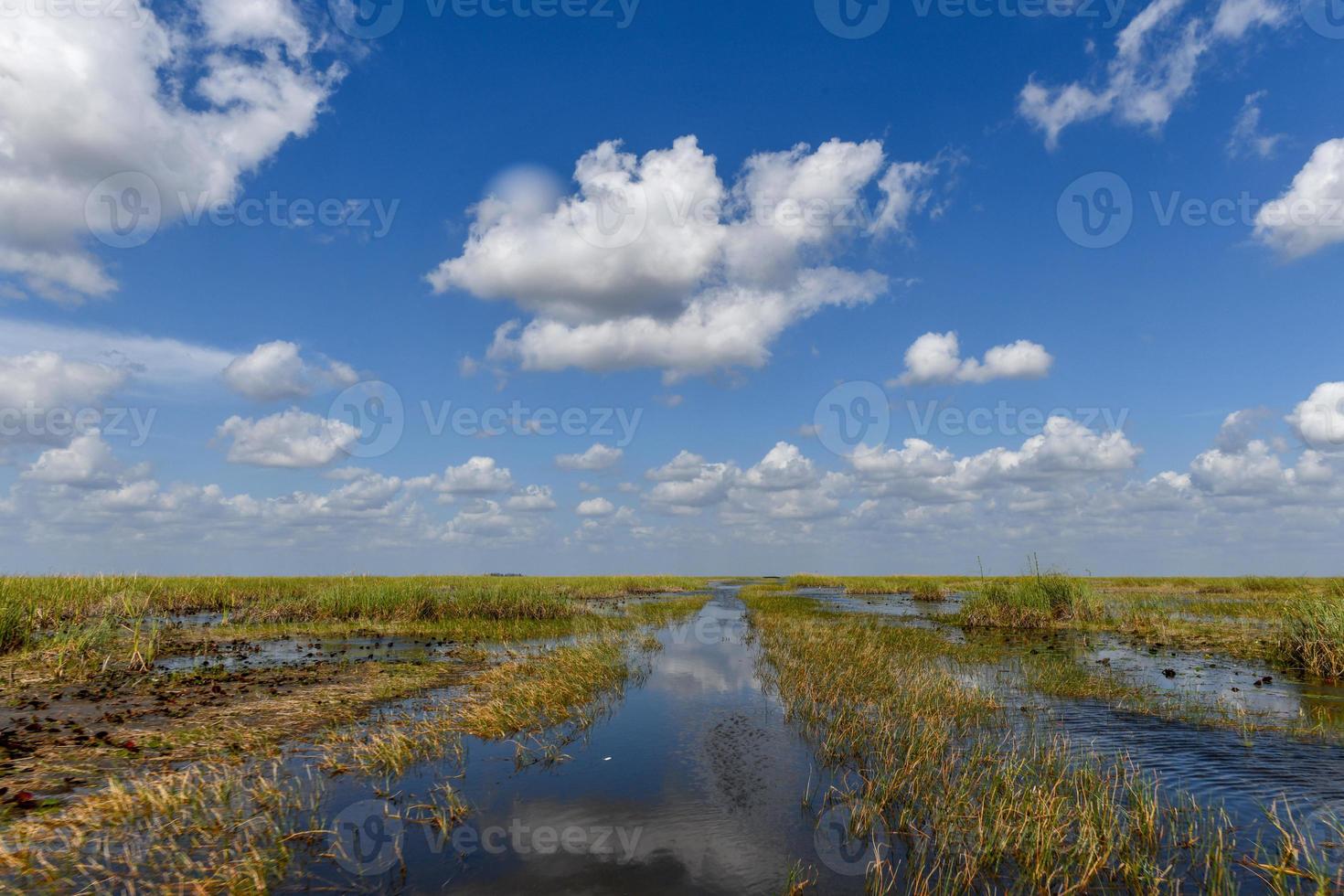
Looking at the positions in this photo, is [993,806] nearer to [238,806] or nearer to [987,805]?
[987,805]

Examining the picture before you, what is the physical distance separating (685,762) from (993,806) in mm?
5826

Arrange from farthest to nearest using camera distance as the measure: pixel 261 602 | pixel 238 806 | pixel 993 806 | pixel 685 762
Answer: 1. pixel 261 602
2. pixel 685 762
3. pixel 238 806
4. pixel 993 806

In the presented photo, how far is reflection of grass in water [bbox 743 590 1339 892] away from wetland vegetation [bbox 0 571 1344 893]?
6 centimetres

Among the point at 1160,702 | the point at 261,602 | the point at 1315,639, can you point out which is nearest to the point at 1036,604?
the point at 1315,639

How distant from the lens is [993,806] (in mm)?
9141

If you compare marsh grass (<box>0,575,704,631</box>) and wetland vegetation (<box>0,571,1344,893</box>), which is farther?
marsh grass (<box>0,575,704,631</box>)

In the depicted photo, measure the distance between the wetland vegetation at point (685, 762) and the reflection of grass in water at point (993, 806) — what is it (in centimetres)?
6

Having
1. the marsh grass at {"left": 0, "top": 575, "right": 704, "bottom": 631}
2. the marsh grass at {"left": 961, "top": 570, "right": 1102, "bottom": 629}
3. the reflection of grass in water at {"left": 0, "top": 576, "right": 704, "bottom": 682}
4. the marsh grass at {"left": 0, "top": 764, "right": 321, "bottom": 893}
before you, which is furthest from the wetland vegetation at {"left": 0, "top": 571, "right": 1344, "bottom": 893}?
the marsh grass at {"left": 961, "top": 570, "right": 1102, "bottom": 629}

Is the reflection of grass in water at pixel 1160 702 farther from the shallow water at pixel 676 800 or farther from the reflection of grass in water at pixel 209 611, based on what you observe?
the reflection of grass in water at pixel 209 611

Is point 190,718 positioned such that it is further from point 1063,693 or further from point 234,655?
point 1063,693

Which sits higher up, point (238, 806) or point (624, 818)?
point (238, 806)

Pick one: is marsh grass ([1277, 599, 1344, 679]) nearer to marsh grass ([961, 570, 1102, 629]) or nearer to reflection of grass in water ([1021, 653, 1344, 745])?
reflection of grass in water ([1021, 653, 1344, 745])

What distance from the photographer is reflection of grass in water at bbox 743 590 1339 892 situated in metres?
7.82

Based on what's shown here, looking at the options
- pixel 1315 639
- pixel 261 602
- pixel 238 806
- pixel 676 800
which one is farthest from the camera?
pixel 261 602
